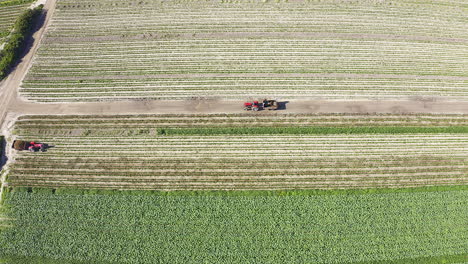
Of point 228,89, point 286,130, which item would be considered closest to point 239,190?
point 286,130

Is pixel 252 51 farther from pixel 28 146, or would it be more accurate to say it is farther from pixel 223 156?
pixel 28 146

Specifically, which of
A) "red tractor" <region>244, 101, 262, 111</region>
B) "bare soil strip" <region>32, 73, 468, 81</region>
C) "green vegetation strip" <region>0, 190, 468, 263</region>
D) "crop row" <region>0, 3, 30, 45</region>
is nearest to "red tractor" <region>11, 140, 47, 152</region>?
"green vegetation strip" <region>0, 190, 468, 263</region>

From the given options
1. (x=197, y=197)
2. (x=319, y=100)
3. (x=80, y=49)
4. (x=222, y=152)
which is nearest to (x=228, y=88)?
(x=222, y=152)

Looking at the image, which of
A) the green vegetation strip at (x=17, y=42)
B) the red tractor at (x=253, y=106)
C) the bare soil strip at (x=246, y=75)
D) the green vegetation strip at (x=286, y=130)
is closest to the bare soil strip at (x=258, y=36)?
the green vegetation strip at (x=17, y=42)

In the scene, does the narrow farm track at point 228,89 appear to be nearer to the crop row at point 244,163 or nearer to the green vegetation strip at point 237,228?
the crop row at point 244,163

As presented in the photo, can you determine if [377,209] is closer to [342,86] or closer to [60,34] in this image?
[342,86]

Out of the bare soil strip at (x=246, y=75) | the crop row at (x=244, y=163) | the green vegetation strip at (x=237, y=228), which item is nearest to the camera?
the green vegetation strip at (x=237, y=228)
